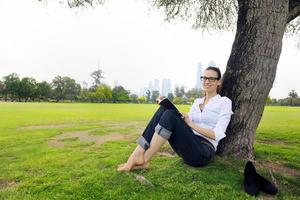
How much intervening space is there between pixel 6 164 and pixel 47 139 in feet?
13.2

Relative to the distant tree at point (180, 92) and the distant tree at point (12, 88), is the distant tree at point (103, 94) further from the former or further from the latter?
the distant tree at point (180, 92)

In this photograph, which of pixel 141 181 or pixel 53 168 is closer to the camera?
pixel 141 181

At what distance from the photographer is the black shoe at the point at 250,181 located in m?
4.83

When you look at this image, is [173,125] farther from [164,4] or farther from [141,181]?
[164,4]

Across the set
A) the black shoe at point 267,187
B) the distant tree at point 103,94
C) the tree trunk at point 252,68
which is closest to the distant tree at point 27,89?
the distant tree at point 103,94

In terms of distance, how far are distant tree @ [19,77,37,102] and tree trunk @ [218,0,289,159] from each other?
102m

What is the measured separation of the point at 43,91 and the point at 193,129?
104 metres

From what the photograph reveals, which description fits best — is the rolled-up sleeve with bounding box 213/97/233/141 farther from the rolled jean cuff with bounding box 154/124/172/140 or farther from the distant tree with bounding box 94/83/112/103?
the distant tree with bounding box 94/83/112/103

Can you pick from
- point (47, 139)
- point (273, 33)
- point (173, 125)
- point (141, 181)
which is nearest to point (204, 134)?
point (173, 125)

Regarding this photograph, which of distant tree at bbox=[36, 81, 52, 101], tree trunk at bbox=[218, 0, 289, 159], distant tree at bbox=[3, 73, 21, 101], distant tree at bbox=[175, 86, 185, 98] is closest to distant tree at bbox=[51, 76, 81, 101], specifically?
distant tree at bbox=[36, 81, 52, 101]

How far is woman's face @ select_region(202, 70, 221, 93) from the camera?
18.8 feet

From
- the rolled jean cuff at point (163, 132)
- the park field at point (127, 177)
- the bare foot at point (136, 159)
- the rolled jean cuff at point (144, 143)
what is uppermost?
the rolled jean cuff at point (163, 132)

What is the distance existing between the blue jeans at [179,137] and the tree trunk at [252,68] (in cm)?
121

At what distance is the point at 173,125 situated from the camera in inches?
197
